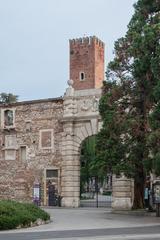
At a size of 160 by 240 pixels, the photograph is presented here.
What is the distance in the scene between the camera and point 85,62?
69438mm

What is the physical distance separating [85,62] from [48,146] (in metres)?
27.1

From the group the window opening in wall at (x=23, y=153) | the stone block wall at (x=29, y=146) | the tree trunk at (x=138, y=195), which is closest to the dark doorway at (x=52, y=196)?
the stone block wall at (x=29, y=146)

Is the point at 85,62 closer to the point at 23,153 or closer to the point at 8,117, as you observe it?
the point at 8,117

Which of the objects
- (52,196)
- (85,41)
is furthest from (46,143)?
(85,41)

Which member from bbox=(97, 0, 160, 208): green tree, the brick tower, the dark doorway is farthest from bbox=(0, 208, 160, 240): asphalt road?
the brick tower

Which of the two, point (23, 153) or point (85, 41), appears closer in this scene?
point (23, 153)

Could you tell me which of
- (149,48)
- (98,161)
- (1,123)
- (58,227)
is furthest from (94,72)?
(58,227)

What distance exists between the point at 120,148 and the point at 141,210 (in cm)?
412

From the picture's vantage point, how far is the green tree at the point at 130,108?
103 ft

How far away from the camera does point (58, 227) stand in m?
23.5

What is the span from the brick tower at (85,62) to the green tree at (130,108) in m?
34.0

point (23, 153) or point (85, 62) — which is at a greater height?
point (85, 62)

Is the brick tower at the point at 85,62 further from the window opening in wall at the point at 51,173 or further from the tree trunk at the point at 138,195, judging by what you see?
the tree trunk at the point at 138,195

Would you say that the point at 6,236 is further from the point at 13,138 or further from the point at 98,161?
the point at 13,138
